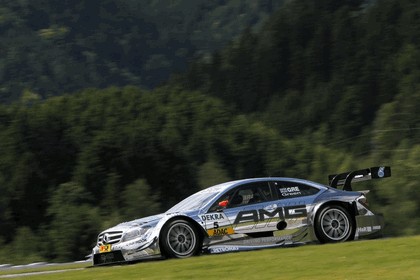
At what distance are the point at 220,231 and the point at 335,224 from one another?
193 centimetres

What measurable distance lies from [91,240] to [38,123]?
23198 mm

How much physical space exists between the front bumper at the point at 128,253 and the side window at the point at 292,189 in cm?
239

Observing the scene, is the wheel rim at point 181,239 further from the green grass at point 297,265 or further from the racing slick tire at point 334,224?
the racing slick tire at point 334,224

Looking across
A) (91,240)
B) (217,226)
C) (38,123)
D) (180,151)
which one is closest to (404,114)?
(180,151)

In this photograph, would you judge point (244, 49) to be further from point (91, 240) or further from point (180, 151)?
point (91, 240)

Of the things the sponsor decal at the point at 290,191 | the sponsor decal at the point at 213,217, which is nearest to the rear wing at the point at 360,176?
the sponsor decal at the point at 290,191

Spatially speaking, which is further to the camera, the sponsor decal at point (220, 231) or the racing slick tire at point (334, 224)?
the racing slick tire at point (334, 224)

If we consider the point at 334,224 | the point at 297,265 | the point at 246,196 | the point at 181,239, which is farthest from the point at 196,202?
the point at 297,265

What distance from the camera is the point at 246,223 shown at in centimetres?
1497

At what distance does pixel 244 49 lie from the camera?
349 ft

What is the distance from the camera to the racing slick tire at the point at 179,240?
14.2m

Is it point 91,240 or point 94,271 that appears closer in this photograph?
point 94,271

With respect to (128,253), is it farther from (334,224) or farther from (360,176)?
(360,176)

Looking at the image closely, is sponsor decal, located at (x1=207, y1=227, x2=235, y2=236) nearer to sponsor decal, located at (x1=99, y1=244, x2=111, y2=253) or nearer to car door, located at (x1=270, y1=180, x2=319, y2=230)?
car door, located at (x1=270, y1=180, x2=319, y2=230)
